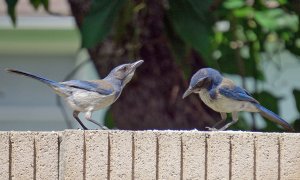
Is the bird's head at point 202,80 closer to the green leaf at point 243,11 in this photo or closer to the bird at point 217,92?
the bird at point 217,92

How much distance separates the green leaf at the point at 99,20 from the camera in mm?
5742

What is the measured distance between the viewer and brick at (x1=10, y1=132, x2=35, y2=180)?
4043 mm

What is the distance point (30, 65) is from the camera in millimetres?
12891

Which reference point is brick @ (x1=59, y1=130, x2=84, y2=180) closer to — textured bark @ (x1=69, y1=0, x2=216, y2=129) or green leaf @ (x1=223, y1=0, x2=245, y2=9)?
textured bark @ (x1=69, y1=0, x2=216, y2=129)

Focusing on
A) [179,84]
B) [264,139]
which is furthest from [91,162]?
[179,84]

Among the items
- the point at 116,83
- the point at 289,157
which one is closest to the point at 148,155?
the point at 289,157

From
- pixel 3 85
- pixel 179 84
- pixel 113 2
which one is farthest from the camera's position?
pixel 3 85

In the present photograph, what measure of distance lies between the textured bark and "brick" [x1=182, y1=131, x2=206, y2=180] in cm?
269

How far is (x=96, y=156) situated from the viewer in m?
3.99

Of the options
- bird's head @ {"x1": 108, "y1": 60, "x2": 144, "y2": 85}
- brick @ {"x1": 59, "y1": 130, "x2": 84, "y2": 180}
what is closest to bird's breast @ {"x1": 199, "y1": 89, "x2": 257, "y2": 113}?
bird's head @ {"x1": 108, "y1": 60, "x2": 144, "y2": 85}

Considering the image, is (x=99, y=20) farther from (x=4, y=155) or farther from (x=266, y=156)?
(x=266, y=156)

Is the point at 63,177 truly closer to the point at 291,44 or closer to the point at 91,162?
the point at 91,162

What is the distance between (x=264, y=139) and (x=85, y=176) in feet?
2.32

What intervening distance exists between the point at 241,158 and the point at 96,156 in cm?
56
